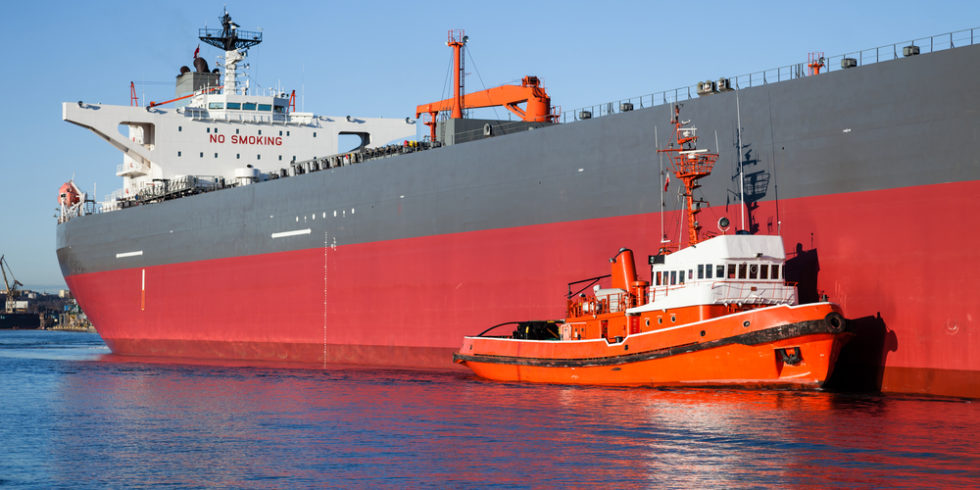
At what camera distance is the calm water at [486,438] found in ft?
35.7

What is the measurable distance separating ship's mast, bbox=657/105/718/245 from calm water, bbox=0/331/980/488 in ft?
10.3

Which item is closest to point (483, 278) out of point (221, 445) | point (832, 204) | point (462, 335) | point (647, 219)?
point (462, 335)

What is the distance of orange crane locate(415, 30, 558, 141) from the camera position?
2642 cm

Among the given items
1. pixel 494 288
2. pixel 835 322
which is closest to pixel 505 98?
pixel 494 288

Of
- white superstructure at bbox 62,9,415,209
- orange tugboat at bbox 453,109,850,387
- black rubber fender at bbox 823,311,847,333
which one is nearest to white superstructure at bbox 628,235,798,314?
orange tugboat at bbox 453,109,850,387

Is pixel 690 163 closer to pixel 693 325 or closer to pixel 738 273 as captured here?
pixel 738 273

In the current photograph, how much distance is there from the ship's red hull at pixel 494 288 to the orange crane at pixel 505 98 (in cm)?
454

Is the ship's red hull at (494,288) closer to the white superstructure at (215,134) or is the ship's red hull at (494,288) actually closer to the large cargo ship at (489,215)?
the large cargo ship at (489,215)

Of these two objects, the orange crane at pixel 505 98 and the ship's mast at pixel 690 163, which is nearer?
the ship's mast at pixel 690 163

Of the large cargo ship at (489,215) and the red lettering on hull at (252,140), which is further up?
the red lettering on hull at (252,140)

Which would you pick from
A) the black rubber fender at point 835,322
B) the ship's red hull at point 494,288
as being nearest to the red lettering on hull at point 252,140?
the ship's red hull at point 494,288

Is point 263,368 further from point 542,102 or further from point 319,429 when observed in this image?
point 319,429

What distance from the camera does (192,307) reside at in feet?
105

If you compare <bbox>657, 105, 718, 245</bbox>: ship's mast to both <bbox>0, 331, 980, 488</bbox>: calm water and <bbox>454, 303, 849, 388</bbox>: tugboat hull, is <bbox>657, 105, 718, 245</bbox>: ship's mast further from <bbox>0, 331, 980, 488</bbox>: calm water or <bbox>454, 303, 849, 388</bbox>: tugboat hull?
<bbox>0, 331, 980, 488</bbox>: calm water
